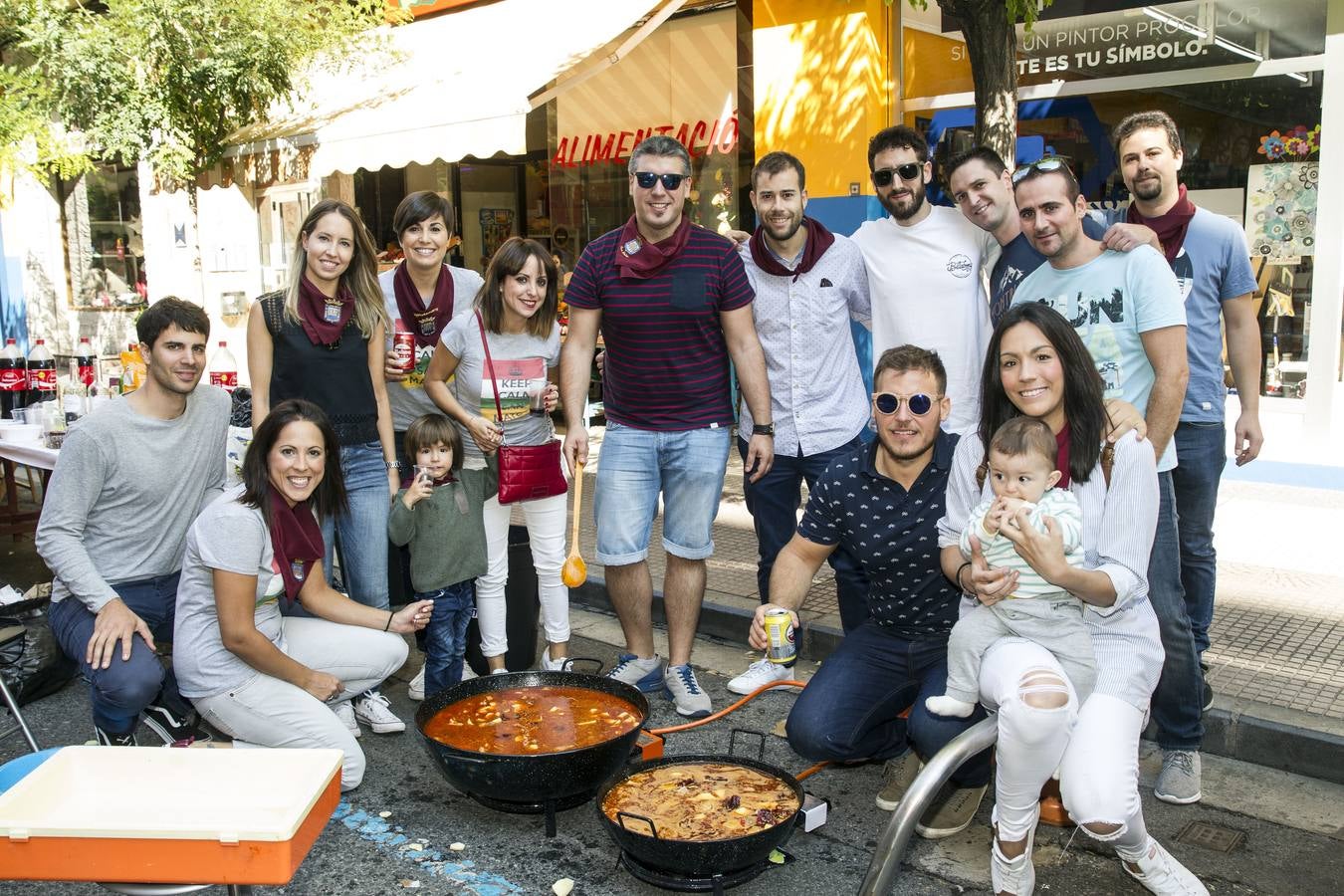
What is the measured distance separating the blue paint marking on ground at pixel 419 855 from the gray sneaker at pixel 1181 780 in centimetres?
210

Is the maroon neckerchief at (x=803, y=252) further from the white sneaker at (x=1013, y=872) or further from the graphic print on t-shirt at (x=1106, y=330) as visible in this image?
the white sneaker at (x=1013, y=872)

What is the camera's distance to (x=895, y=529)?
3838mm

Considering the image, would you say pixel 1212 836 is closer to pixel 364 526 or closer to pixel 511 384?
pixel 511 384

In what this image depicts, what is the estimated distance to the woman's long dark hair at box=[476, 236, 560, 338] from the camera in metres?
4.68

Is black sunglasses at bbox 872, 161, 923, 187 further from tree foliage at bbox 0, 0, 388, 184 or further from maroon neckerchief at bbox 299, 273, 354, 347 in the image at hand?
tree foliage at bbox 0, 0, 388, 184

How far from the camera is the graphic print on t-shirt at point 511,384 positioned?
480 cm

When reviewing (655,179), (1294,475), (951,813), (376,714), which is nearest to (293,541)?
(376,714)

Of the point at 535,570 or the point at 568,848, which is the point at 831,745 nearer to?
the point at 568,848

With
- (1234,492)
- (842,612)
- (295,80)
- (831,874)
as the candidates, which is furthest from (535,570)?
(295,80)

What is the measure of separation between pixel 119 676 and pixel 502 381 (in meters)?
1.77

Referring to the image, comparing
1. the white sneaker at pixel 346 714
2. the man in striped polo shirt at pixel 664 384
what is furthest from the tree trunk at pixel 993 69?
the white sneaker at pixel 346 714

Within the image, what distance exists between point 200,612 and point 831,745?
7.05 feet

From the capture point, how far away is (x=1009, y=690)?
3.03m

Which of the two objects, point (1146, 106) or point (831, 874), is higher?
point (1146, 106)
